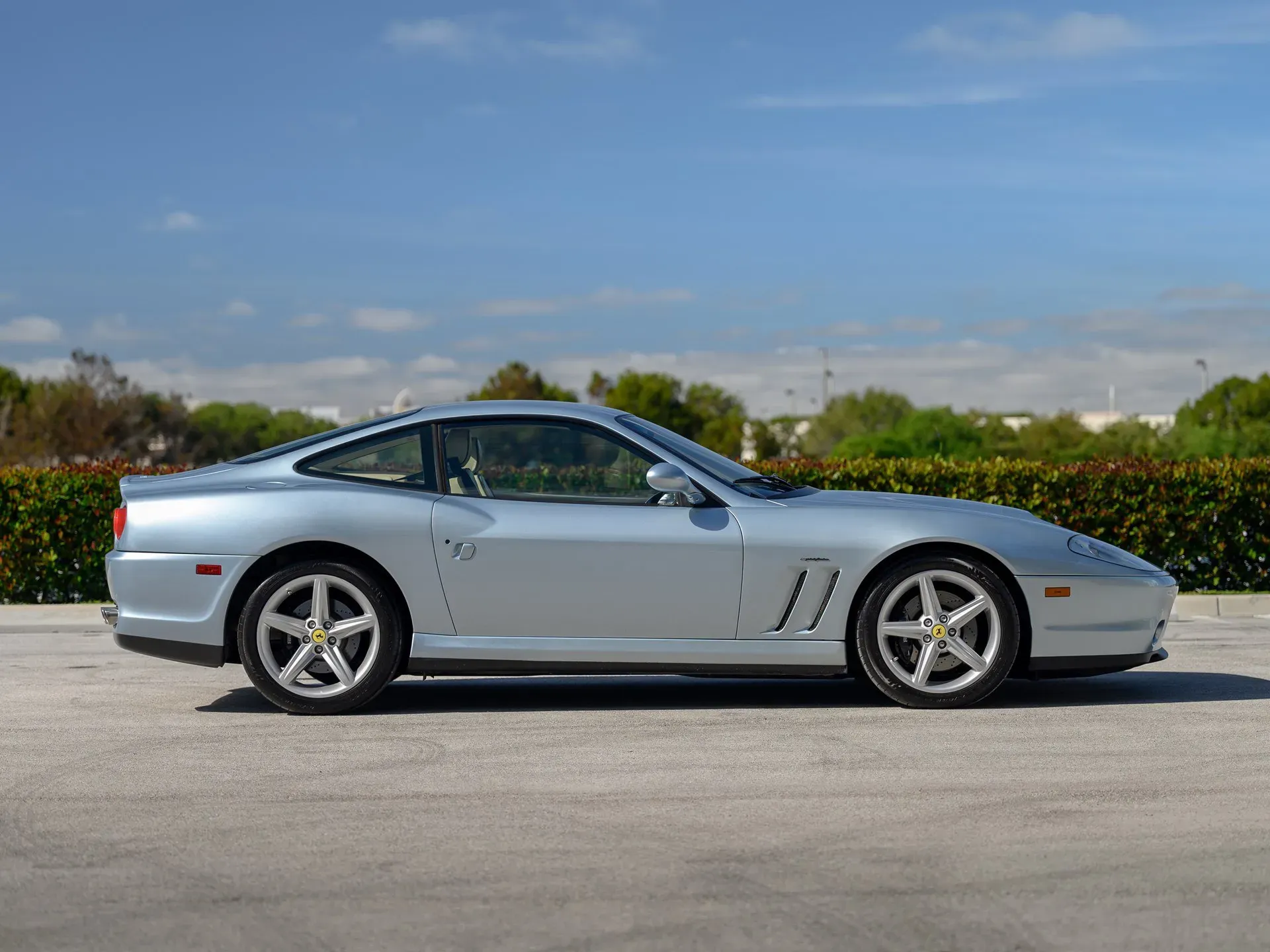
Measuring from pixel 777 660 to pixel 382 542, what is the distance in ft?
6.23

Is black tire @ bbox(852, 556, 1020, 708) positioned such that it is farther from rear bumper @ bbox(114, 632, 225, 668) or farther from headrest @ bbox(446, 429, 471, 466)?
A: rear bumper @ bbox(114, 632, 225, 668)

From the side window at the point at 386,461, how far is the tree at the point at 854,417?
279ft

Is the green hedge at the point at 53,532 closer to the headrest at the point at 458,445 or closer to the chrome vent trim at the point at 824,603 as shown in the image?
the headrest at the point at 458,445

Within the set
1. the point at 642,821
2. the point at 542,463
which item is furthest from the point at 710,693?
the point at 642,821

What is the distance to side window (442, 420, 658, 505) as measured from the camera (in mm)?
6945

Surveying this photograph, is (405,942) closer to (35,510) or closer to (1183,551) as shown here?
(35,510)

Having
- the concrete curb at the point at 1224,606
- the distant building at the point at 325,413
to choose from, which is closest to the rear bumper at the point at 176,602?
the concrete curb at the point at 1224,606

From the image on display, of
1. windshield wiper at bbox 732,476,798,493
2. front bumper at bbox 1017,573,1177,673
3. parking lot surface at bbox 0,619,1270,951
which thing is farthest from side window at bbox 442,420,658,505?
front bumper at bbox 1017,573,1177,673

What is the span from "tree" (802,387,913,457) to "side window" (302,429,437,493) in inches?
3343

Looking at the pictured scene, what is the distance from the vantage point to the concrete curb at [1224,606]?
499 inches

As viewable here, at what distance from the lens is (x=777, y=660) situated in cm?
673

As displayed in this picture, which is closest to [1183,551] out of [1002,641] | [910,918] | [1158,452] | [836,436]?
[1002,641]

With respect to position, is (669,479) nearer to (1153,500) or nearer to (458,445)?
(458,445)

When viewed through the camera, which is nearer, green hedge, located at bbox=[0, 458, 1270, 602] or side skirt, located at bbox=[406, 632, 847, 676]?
side skirt, located at bbox=[406, 632, 847, 676]
